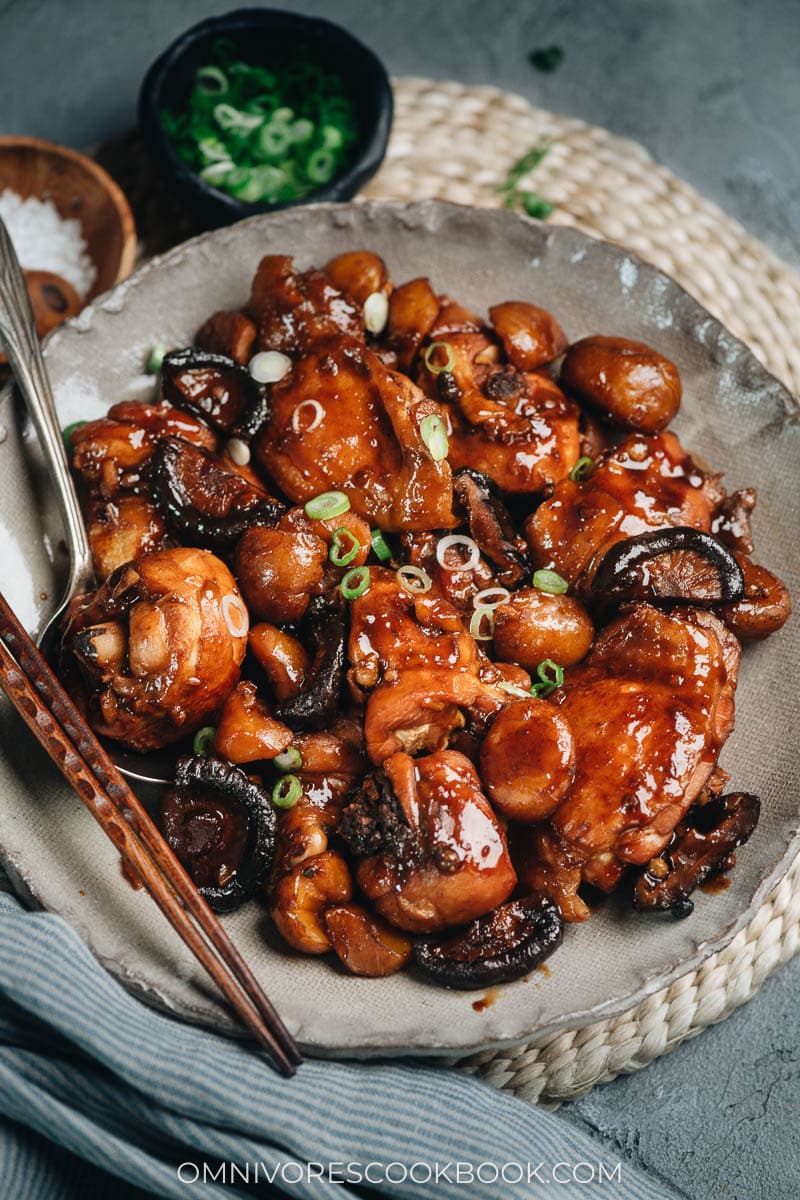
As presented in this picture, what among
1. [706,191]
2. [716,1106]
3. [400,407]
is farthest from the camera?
[706,191]

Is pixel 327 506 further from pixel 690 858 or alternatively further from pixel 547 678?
pixel 690 858

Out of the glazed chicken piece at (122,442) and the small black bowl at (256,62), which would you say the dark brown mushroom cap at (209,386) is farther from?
the small black bowl at (256,62)

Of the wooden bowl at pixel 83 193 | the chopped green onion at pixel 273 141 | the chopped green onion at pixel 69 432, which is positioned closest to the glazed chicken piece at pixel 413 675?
the chopped green onion at pixel 69 432

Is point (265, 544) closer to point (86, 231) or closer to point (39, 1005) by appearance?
point (39, 1005)

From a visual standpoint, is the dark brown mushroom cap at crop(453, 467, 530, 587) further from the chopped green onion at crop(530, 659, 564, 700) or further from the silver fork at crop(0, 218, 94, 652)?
the silver fork at crop(0, 218, 94, 652)

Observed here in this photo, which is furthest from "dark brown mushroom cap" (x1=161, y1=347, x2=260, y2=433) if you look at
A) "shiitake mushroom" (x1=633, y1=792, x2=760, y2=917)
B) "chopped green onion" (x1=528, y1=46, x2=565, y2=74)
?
"chopped green onion" (x1=528, y1=46, x2=565, y2=74)

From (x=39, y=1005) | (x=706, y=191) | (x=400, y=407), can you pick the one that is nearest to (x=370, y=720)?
(x=400, y=407)
